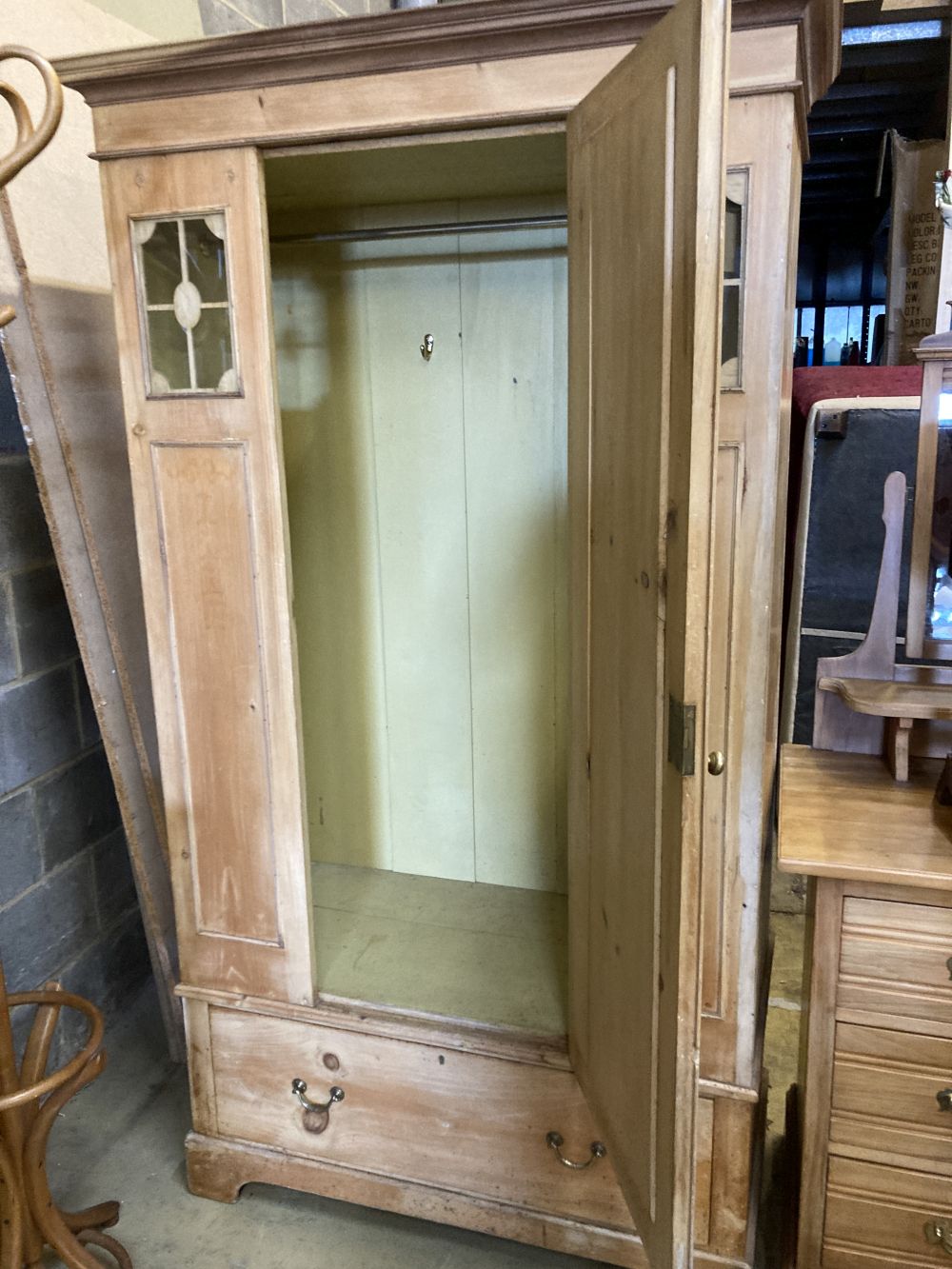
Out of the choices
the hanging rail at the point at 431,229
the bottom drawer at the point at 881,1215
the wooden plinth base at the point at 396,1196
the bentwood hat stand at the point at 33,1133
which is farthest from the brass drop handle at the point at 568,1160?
the hanging rail at the point at 431,229

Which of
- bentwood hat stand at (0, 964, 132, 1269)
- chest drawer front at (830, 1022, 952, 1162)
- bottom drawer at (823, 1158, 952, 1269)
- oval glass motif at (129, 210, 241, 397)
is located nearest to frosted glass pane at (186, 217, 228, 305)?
oval glass motif at (129, 210, 241, 397)

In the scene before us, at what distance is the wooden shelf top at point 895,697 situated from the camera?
152 cm

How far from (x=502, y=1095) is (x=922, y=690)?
0.99m

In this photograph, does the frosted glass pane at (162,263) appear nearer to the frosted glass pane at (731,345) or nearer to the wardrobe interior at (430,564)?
the wardrobe interior at (430,564)

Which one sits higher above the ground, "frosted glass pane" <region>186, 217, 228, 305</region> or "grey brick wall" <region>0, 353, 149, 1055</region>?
"frosted glass pane" <region>186, 217, 228, 305</region>

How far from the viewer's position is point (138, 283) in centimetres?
153

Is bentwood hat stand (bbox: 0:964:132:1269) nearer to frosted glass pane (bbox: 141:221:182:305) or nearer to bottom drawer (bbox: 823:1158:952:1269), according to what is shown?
frosted glass pane (bbox: 141:221:182:305)

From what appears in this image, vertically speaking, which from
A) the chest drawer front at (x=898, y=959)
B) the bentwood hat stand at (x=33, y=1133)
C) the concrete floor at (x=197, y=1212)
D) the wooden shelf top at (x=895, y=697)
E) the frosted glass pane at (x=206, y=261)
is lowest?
the concrete floor at (x=197, y=1212)

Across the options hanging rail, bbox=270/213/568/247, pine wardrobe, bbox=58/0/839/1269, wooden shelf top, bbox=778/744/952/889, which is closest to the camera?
pine wardrobe, bbox=58/0/839/1269

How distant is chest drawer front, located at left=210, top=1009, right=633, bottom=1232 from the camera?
1626mm

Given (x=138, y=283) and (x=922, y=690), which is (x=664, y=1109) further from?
(x=138, y=283)

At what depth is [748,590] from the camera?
1.34 m

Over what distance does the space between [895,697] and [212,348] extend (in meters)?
1.24

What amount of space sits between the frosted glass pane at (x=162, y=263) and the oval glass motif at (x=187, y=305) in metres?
0.01
